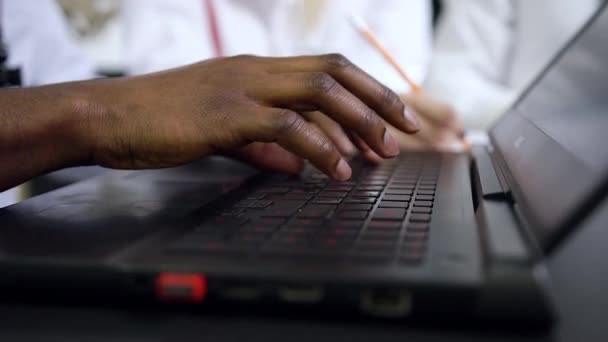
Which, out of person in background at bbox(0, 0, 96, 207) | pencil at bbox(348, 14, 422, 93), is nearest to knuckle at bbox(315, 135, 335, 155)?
pencil at bbox(348, 14, 422, 93)

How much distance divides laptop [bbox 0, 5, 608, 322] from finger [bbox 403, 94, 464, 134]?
255 mm

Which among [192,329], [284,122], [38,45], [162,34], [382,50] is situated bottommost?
[192,329]

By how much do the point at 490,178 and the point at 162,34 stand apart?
688mm

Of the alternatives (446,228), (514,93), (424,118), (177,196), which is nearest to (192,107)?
(177,196)

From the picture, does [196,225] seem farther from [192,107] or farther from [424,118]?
[424,118]

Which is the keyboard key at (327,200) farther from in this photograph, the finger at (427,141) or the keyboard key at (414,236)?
the finger at (427,141)

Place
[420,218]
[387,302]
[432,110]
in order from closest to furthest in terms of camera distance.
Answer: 1. [387,302]
2. [420,218]
3. [432,110]

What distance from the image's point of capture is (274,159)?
0.54 metres

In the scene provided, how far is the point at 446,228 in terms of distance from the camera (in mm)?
299

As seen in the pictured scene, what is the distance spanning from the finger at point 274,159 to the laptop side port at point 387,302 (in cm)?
32

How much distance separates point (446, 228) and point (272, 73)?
0.65 ft

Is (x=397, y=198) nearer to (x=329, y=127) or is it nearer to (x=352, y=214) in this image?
(x=352, y=214)

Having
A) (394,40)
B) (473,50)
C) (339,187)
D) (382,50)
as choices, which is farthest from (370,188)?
(473,50)

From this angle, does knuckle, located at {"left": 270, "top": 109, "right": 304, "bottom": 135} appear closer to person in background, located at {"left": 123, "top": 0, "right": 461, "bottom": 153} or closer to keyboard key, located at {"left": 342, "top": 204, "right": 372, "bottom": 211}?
keyboard key, located at {"left": 342, "top": 204, "right": 372, "bottom": 211}
